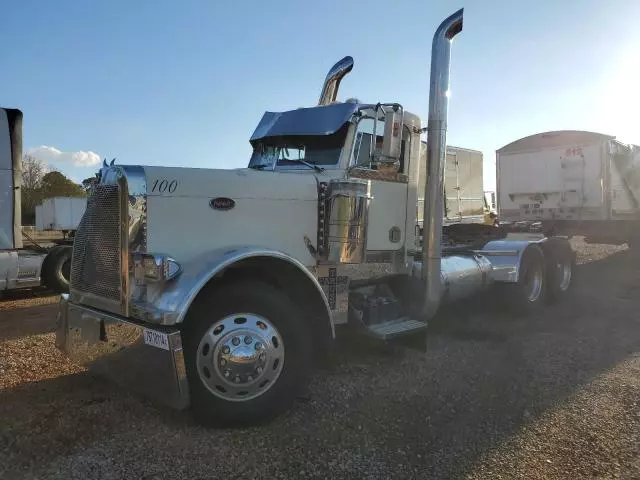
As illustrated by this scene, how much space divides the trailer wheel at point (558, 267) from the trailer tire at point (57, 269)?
26.4 feet

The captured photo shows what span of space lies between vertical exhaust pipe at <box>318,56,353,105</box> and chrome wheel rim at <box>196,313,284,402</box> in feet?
11.9

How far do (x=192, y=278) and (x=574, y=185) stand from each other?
40.4 ft

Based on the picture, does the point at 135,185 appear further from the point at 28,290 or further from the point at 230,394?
the point at 28,290

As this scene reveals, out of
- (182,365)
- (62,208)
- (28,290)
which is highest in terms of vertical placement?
(62,208)

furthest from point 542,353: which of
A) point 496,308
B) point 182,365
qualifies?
point 182,365


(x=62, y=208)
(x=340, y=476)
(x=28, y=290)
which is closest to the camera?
(x=340, y=476)

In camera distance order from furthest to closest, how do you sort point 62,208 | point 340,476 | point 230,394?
point 62,208 → point 230,394 → point 340,476

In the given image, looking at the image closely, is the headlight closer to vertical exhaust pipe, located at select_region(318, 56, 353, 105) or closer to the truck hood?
the truck hood

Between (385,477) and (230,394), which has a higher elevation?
(230,394)

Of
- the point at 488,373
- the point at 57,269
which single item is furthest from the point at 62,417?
the point at 57,269

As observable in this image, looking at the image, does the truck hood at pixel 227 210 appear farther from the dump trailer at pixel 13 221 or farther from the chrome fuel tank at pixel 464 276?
the dump trailer at pixel 13 221

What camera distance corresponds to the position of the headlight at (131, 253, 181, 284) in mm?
3572

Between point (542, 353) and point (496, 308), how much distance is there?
2268 millimetres

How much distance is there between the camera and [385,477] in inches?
122
